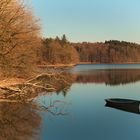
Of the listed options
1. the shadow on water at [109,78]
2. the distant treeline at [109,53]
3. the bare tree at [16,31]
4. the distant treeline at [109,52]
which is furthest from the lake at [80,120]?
the distant treeline at [109,53]

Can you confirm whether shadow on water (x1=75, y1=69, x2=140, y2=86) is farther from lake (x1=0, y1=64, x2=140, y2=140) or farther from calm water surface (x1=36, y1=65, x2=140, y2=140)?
calm water surface (x1=36, y1=65, x2=140, y2=140)

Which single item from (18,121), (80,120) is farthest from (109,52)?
(18,121)

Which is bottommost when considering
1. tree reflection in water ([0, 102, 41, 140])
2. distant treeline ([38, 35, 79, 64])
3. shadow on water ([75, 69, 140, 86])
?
shadow on water ([75, 69, 140, 86])

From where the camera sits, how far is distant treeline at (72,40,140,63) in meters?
158

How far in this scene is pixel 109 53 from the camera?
15950cm

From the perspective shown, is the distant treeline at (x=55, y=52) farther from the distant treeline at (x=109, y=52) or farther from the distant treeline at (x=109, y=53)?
the distant treeline at (x=109, y=53)

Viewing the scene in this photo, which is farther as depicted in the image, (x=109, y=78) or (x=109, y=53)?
(x=109, y=53)

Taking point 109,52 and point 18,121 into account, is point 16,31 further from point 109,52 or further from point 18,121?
point 109,52

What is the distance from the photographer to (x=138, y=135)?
1507 cm

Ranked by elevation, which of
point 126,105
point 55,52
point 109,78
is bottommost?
point 109,78

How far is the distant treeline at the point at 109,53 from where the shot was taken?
157750 mm

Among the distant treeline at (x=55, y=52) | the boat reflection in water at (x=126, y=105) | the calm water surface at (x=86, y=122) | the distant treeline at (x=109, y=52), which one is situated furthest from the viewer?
the distant treeline at (x=109, y=52)

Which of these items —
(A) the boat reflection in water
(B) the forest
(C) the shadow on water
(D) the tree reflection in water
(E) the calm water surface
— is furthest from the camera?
(B) the forest

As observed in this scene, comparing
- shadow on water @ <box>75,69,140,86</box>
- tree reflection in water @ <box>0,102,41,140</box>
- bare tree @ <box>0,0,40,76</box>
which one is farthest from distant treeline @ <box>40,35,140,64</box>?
tree reflection in water @ <box>0,102,41,140</box>
